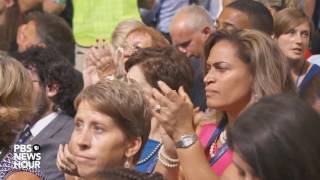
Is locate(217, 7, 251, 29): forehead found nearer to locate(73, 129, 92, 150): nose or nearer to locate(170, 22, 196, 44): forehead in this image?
locate(170, 22, 196, 44): forehead

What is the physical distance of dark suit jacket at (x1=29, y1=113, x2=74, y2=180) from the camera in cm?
549

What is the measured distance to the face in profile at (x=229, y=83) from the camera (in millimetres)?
4391

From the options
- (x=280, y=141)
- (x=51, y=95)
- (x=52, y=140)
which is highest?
(x=280, y=141)

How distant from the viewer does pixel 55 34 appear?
737cm

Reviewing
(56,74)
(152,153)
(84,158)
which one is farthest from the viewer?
(56,74)

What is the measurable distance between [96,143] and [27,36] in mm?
3750

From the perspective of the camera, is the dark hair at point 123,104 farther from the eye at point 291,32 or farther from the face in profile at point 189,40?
the face in profile at point 189,40

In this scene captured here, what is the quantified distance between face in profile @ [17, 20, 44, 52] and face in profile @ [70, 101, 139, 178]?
3429 millimetres

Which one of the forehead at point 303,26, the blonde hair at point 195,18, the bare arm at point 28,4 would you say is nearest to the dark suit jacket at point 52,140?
the blonde hair at point 195,18

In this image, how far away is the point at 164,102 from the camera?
4.00 m

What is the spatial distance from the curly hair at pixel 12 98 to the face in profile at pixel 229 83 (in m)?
0.88

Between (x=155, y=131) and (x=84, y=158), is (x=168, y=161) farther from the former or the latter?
(x=155, y=131)

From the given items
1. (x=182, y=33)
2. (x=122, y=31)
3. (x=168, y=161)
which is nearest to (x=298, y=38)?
(x=182, y=33)

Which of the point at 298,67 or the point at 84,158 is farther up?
the point at 84,158
